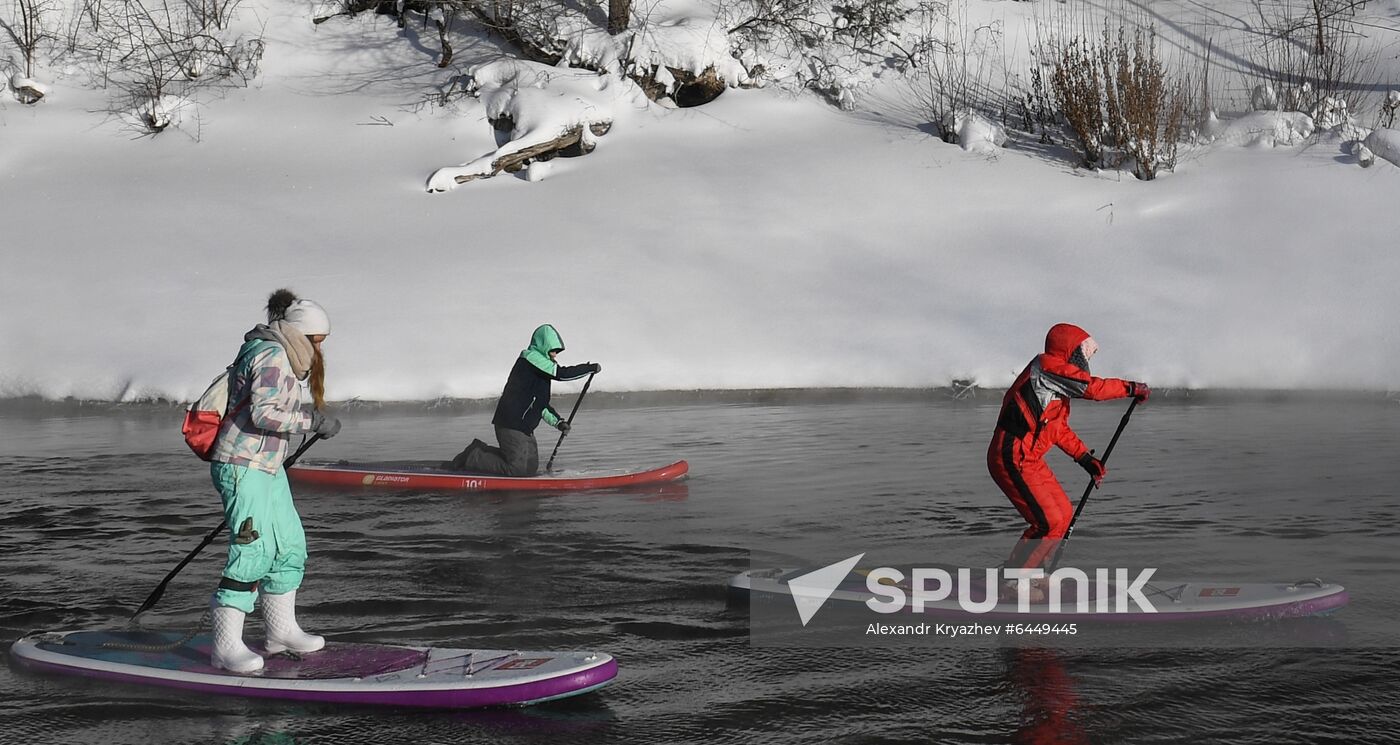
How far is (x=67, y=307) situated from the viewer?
1593 centimetres

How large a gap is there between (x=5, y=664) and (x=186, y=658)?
3.18 ft

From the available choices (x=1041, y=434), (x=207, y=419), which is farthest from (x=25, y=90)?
(x=1041, y=434)

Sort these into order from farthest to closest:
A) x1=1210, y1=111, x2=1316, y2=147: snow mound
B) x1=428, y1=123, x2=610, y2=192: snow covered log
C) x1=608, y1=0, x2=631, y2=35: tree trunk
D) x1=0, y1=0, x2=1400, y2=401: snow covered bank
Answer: x1=608, y1=0, x2=631, y2=35: tree trunk, x1=428, y1=123, x2=610, y2=192: snow covered log, x1=1210, y1=111, x2=1316, y2=147: snow mound, x1=0, y1=0, x2=1400, y2=401: snow covered bank

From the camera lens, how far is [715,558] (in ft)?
25.5

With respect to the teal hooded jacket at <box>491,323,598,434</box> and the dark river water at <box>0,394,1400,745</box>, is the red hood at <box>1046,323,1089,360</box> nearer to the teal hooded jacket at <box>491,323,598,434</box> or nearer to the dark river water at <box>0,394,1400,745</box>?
the dark river water at <box>0,394,1400,745</box>

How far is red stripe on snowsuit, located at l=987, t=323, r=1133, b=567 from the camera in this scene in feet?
21.5

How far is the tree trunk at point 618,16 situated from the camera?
21.1m

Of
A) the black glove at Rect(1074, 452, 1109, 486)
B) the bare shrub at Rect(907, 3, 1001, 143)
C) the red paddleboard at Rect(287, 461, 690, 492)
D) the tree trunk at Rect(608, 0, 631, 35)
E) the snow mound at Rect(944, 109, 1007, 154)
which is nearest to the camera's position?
the black glove at Rect(1074, 452, 1109, 486)

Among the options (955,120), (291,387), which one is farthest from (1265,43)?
(291,387)

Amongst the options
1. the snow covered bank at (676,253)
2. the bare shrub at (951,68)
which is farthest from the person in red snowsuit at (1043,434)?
the bare shrub at (951,68)

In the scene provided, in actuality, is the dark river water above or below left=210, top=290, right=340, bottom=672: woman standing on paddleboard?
below

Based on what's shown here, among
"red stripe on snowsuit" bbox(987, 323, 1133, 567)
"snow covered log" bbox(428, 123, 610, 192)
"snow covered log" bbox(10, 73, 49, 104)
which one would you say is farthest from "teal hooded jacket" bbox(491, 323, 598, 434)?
"snow covered log" bbox(10, 73, 49, 104)

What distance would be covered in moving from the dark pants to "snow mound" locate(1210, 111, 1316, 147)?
519 inches

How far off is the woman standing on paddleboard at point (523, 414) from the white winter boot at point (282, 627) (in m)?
4.99
